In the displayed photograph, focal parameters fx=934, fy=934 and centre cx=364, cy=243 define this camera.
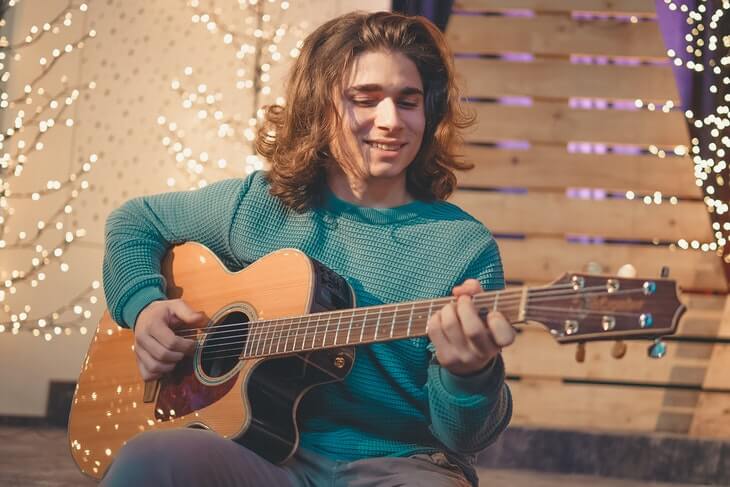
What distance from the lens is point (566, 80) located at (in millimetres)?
4566

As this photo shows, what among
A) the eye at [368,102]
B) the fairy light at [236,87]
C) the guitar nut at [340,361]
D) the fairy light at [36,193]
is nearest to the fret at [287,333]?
the guitar nut at [340,361]

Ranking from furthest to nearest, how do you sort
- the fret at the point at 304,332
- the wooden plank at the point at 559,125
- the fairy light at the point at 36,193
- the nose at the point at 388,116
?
the wooden plank at the point at 559,125
the fairy light at the point at 36,193
the nose at the point at 388,116
the fret at the point at 304,332

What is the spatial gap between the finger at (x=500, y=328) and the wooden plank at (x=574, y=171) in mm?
3015

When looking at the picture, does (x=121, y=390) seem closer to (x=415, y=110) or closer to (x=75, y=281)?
(x=415, y=110)

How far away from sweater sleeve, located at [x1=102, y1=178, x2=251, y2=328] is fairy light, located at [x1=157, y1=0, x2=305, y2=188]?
2.04 meters

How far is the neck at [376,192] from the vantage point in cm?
216

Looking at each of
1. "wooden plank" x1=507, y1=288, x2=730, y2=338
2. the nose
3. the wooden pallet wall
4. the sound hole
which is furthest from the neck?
"wooden plank" x1=507, y1=288, x2=730, y2=338

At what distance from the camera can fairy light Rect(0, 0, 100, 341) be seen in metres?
4.31

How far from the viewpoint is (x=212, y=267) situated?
217cm

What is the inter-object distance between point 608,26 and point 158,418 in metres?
3.36

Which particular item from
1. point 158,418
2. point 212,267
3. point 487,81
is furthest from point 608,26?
point 158,418

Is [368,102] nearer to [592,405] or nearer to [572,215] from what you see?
[572,215]

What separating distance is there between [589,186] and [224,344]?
2.96 m

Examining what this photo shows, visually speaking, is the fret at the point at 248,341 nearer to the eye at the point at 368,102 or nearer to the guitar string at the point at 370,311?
the guitar string at the point at 370,311
